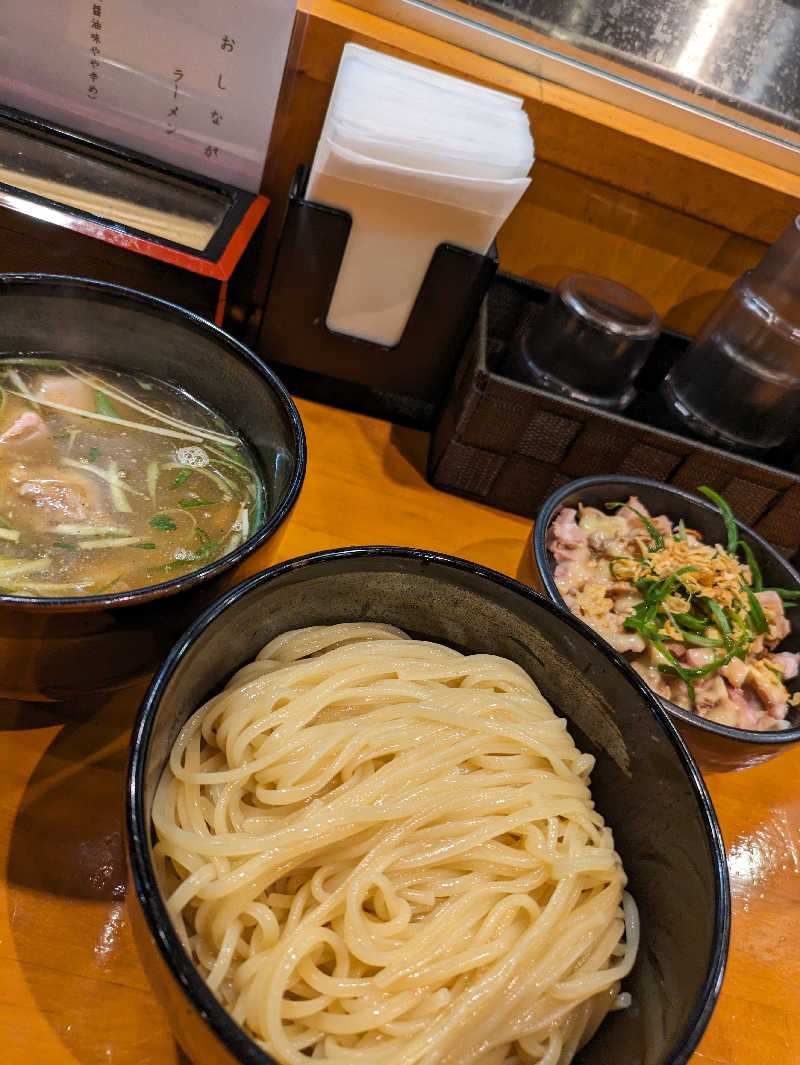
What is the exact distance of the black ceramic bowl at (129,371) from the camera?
0.86 m

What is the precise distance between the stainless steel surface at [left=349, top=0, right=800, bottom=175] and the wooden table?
44.5 inches

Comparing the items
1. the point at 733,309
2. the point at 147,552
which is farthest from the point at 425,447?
the point at 147,552

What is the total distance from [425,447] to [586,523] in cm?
50

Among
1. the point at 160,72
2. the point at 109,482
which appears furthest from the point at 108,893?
the point at 160,72

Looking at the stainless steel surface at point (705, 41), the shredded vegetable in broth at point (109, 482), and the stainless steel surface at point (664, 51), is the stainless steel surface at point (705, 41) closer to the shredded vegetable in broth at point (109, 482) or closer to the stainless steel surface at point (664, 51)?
the stainless steel surface at point (664, 51)

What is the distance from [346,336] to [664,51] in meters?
1.07

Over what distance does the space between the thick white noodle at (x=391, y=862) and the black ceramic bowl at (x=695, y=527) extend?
0.33 m

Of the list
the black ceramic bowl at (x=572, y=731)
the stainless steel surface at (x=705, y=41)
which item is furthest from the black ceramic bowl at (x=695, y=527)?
the stainless steel surface at (x=705, y=41)

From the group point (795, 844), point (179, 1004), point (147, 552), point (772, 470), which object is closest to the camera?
point (179, 1004)

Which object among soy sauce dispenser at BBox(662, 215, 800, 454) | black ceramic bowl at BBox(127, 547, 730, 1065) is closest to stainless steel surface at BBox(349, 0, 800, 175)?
soy sauce dispenser at BBox(662, 215, 800, 454)

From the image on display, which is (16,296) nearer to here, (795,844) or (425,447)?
(425,447)

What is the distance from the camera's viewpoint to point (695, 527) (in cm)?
166

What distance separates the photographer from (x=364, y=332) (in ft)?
5.67

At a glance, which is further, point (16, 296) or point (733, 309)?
point (733, 309)
